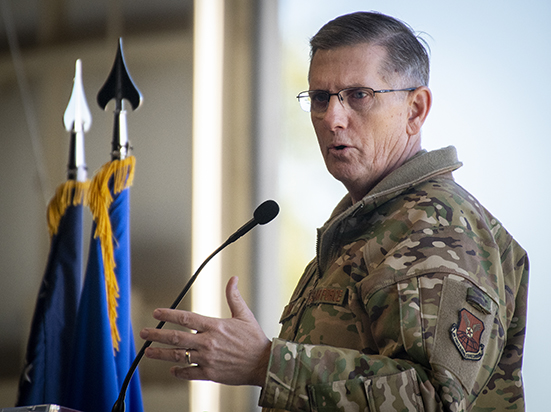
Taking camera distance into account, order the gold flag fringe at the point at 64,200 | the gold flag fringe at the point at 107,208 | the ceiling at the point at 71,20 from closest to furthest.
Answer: the gold flag fringe at the point at 107,208, the gold flag fringe at the point at 64,200, the ceiling at the point at 71,20

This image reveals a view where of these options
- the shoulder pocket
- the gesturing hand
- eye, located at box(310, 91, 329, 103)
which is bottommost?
the shoulder pocket

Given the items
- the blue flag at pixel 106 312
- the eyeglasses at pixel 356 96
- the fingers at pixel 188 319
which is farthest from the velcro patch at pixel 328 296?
the blue flag at pixel 106 312

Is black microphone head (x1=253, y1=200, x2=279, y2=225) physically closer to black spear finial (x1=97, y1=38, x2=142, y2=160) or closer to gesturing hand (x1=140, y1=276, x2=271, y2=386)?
gesturing hand (x1=140, y1=276, x2=271, y2=386)

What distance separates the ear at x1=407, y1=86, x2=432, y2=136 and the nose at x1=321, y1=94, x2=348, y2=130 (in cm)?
16

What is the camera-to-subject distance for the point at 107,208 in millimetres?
1951

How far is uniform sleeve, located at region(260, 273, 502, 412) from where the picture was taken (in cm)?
77

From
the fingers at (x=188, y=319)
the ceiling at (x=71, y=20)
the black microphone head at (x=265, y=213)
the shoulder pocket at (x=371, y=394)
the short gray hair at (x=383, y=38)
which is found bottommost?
the shoulder pocket at (x=371, y=394)

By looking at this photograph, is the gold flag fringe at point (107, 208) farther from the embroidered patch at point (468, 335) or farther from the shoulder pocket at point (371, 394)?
the embroidered patch at point (468, 335)

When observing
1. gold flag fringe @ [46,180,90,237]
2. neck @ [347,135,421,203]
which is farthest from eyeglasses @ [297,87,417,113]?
gold flag fringe @ [46,180,90,237]

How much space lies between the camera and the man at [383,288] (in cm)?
80

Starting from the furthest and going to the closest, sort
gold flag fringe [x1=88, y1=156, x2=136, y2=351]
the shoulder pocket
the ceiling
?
the ceiling → gold flag fringe [x1=88, y1=156, x2=136, y2=351] → the shoulder pocket

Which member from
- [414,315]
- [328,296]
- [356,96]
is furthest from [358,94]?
[414,315]

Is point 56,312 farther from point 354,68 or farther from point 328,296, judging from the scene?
point 354,68

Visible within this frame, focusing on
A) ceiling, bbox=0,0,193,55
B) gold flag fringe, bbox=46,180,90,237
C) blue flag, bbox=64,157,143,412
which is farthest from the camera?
ceiling, bbox=0,0,193,55
